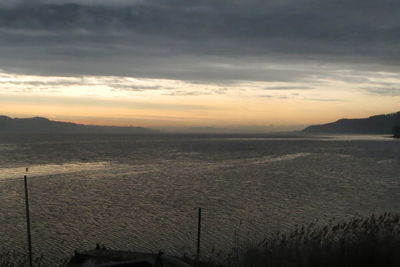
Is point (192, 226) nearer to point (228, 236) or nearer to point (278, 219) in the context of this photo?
point (228, 236)

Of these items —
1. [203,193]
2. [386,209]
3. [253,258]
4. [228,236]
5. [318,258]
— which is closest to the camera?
[318,258]

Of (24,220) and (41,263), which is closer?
(41,263)

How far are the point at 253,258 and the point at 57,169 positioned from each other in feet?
193

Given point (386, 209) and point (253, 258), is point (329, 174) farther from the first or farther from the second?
point (253, 258)

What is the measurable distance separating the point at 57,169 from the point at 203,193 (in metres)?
37.1

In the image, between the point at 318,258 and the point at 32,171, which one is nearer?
the point at 318,258

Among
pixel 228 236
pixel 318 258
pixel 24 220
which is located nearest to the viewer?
pixel 318 258

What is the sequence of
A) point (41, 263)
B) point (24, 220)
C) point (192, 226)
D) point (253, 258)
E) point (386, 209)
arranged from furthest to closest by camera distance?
point (386, 209) < point (24, 220) < point (192, 226) < point (41, 263) < point (253, 258)

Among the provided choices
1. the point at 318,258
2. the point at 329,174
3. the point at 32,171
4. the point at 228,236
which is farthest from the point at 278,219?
the point at 32,171

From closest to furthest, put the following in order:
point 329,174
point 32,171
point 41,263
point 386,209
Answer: point 41,263 < point 386,209 < point 329,174 < point 32,171

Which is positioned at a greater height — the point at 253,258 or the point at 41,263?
the point at 253,258

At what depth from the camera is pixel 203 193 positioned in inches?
1661

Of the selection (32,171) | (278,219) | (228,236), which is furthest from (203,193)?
(32,171)

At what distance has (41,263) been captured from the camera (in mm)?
20969
